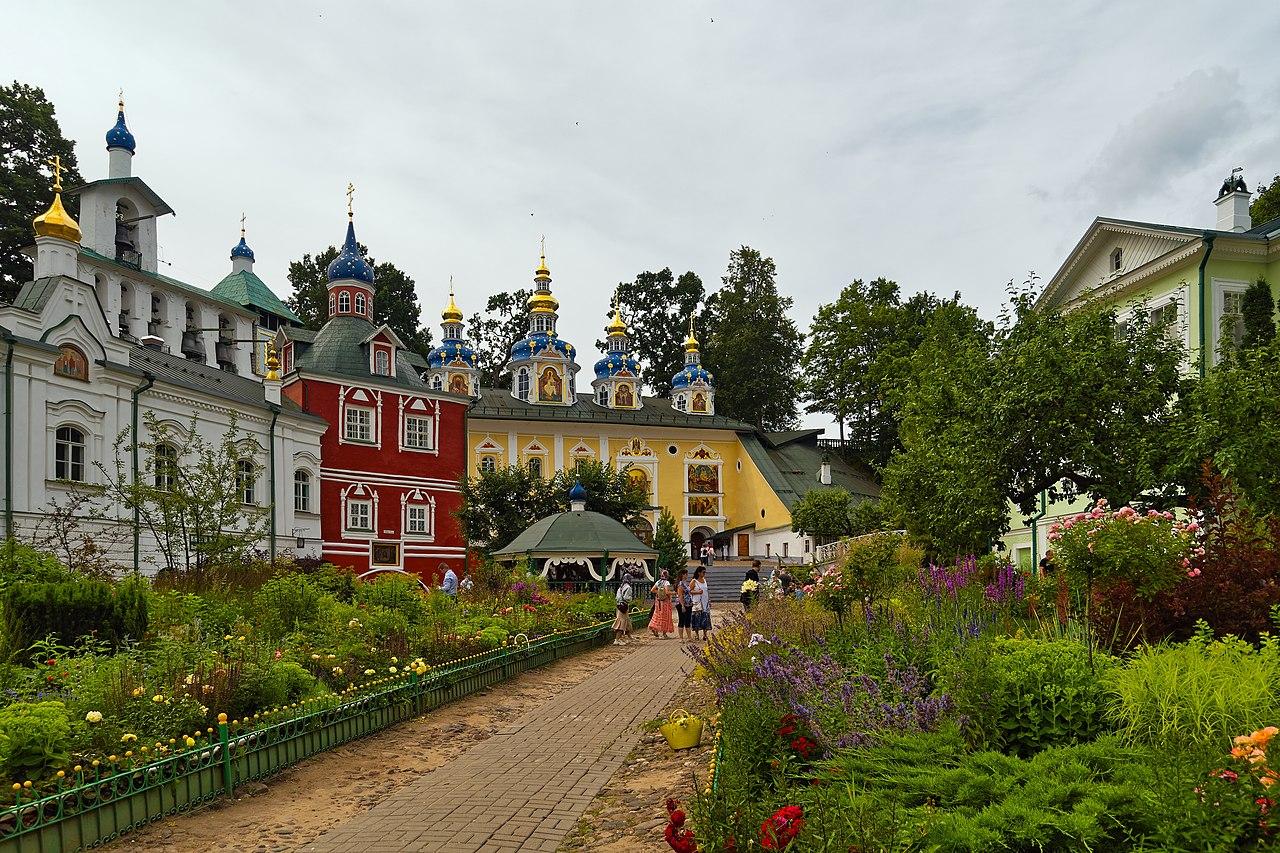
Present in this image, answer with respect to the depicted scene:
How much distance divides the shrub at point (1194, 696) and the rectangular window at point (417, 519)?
3355 cm

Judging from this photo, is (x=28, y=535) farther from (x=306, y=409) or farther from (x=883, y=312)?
(x=883, y=312)

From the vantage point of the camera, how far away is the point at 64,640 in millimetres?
9414

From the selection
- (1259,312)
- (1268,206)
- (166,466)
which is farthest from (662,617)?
(1268,206)

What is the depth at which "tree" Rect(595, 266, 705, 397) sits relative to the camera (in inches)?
2547

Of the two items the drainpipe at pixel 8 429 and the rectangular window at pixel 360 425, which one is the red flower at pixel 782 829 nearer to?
the drainpipe at pixel 8 429

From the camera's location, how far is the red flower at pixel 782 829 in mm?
3682

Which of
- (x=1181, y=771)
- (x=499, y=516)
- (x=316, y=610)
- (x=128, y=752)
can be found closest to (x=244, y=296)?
(x=499, y=516)

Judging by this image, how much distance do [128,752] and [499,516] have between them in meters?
27.2

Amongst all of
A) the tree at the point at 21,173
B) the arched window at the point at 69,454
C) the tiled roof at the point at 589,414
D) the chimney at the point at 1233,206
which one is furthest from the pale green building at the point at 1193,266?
the tree at the point at 21,173

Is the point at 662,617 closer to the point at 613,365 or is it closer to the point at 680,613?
the point at 680,613

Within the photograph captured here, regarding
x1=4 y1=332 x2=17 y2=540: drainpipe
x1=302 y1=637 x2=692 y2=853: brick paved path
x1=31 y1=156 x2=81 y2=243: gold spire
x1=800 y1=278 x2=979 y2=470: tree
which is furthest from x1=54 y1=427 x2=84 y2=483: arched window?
x1=800 y1=278 x2=979 y2=470: tree

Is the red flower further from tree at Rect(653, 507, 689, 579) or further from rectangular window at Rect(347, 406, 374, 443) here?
rectangular window at Rect(347, 406, 374, 443)

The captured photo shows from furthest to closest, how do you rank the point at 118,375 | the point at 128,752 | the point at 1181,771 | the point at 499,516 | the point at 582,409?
the point at 582,409 → the point at 499,516 → the point at 118,375 → the point at 128,752 → the point at 1181,771

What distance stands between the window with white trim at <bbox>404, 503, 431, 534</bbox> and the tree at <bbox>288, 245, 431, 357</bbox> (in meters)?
25.0
